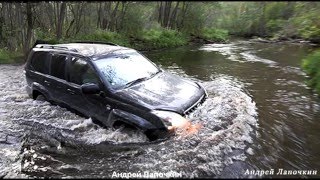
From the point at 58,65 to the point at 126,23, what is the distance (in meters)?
20.8

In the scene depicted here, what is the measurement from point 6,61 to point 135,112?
50.6ft

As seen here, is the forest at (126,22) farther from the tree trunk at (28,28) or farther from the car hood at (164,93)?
the car hood at (164,93)

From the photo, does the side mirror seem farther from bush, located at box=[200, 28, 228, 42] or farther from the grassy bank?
bush, located at box=[200, 28, 228, 42]

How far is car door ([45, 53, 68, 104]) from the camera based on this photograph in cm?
733

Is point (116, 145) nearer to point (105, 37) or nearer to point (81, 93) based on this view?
point (81, 93)

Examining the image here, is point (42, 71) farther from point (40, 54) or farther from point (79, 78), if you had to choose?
point (79, 78)

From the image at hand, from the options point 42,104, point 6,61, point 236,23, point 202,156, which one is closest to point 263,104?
point 202,156

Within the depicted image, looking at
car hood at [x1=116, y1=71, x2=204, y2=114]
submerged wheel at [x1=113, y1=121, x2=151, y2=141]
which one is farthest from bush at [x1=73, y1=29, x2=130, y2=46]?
submerged wheel at [x1=113, y1=121, x2=151, y2=141]

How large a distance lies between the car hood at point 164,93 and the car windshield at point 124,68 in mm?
226

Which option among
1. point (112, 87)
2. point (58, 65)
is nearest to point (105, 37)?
point (58, 65)

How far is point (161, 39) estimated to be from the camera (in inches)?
1118

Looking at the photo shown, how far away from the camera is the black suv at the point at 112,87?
5742 millimetres

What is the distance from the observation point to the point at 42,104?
A: 26.6 ft

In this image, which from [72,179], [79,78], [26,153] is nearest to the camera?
[72,179]
